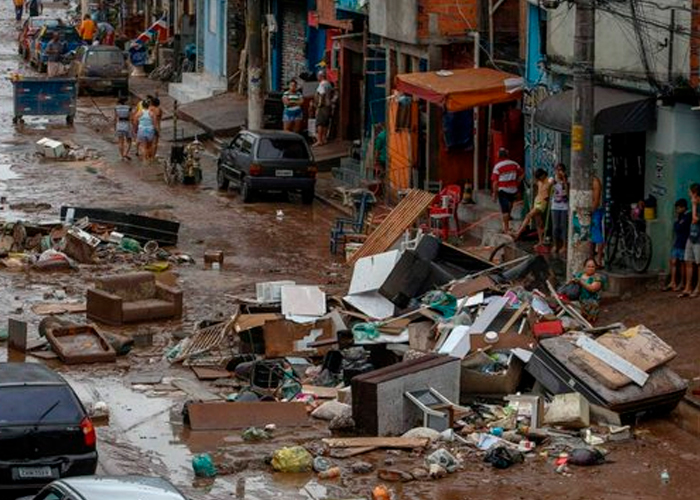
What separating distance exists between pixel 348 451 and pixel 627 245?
8.91 metres

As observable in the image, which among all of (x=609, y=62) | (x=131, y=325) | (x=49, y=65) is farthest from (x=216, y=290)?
(x=49, y=65)

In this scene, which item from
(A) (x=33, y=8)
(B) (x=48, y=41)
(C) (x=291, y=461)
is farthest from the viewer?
(A) (x=33, y=8)

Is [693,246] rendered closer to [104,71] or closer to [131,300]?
[131,300]

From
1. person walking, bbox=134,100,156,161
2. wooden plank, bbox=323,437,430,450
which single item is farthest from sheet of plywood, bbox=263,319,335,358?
person walking, bbox=134,100,156,161

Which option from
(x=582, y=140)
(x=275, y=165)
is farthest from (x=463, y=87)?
(x=582, y=140)

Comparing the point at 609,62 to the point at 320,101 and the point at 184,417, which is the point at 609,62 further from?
the point at 320,101

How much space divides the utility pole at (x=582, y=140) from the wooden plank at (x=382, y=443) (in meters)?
6.71

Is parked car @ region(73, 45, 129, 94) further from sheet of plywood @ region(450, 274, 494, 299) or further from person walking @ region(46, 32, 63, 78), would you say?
sheet of plywood @ region(450, 274, 494, 299)

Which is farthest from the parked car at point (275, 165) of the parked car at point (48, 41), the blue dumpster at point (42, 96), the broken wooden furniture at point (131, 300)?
the parked car at point (48, 41)

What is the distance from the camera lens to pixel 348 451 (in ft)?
63.8

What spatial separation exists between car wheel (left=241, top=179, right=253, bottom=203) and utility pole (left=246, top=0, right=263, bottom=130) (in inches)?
286

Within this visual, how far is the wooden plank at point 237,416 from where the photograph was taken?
811 inches

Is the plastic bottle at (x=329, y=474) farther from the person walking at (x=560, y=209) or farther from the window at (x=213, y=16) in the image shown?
the window at (x=213, y=16)

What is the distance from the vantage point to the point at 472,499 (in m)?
18.0
